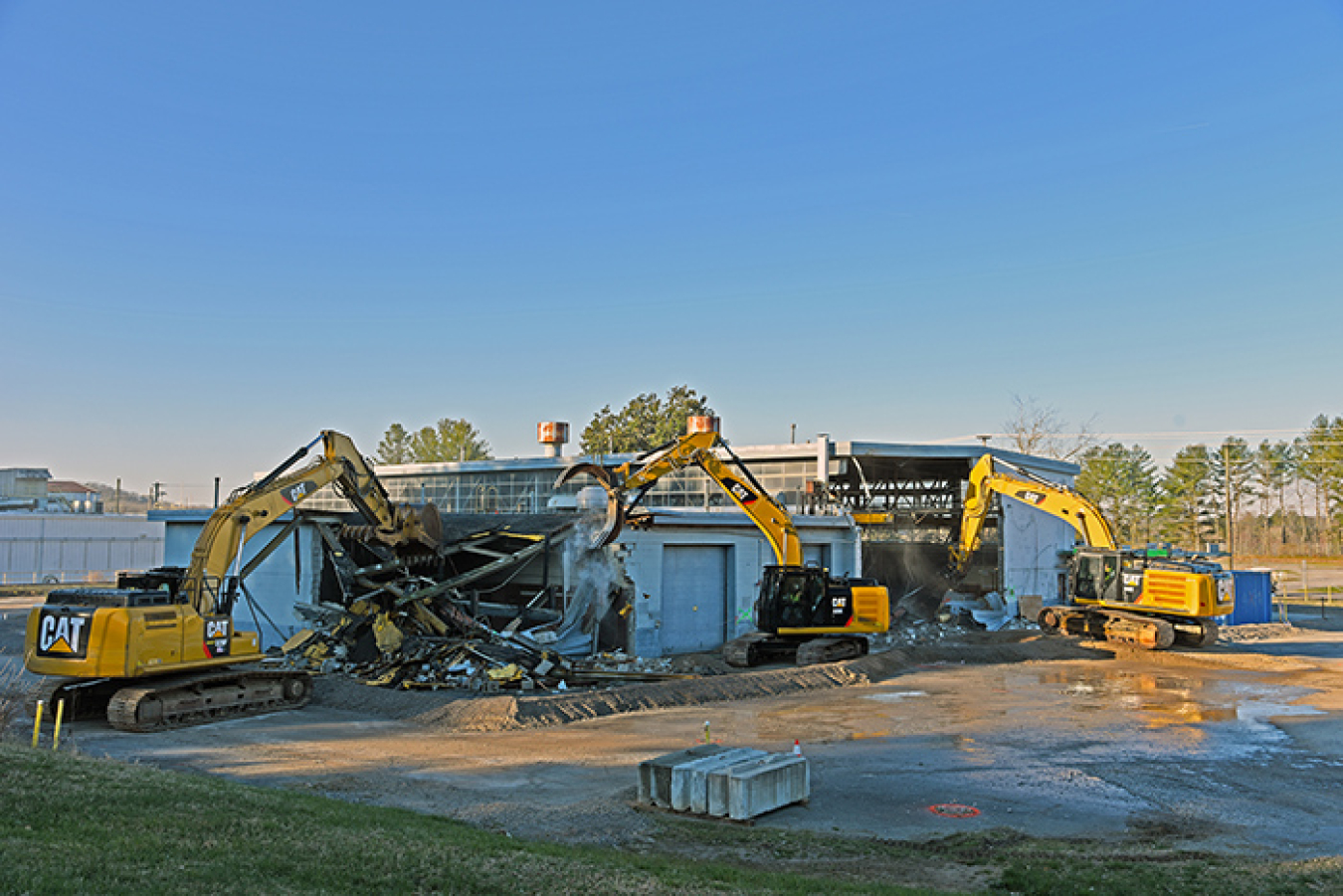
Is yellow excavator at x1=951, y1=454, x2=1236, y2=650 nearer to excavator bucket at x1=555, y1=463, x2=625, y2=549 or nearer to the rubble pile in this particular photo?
the rubble pile

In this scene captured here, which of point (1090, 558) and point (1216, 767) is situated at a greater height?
point (1090, 558)

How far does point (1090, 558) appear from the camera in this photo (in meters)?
33.1

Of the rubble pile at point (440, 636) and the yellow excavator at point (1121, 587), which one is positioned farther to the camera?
the yellow excavator at point (1121, 587)

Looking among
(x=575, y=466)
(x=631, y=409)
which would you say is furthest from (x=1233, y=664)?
(x=631, y=409)

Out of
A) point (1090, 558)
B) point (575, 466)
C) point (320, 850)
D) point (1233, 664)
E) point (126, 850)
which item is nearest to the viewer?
point (126, 850)

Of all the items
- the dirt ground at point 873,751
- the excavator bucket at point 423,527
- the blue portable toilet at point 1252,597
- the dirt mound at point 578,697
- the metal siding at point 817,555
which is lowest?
the dirt ground at point 873,751

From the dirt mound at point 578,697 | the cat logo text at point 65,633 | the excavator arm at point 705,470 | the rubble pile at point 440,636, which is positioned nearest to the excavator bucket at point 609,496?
the excavator arm at point 705,470

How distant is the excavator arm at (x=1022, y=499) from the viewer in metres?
33.6

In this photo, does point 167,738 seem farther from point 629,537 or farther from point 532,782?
point 629,537

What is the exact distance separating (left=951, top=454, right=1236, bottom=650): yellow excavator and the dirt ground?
4.55m

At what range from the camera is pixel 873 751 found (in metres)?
16.0

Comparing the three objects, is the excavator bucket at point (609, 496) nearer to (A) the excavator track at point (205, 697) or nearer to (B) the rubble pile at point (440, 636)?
(B) the rubble pile at point (440, 636)

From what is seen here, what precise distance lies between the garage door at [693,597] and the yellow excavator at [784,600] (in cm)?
316

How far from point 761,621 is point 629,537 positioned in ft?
14.0
